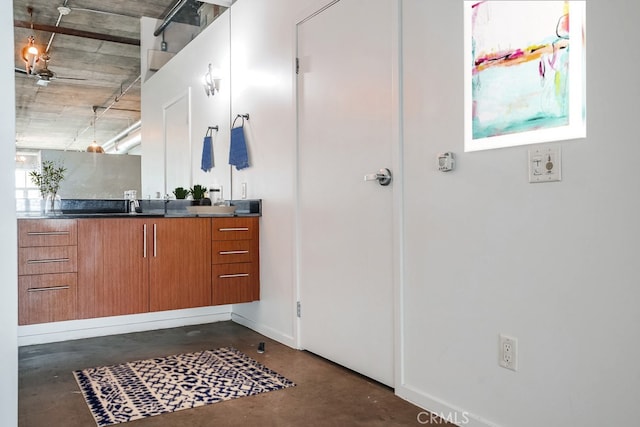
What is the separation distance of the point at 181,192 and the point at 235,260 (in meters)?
0.75

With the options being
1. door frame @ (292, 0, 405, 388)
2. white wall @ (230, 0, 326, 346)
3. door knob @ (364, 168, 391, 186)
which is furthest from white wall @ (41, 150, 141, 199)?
door frame @ (292, 0, 405, 388)

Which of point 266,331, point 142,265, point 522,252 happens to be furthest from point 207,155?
point 522,252

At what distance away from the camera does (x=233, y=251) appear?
362 cm

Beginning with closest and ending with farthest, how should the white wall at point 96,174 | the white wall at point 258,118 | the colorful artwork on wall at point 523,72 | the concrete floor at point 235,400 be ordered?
the colorful artwork on wall at point 523,72 < the concrete floor at point 235,400 < the white wall at point 258,118 < the white wall at point 96,174

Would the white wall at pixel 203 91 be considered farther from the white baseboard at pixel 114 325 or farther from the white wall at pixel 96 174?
the white baseboard at pixel 114 325

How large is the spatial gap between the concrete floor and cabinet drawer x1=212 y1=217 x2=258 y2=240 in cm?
71

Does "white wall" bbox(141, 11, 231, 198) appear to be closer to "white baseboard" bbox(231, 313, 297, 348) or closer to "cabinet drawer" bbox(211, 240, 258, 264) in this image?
"cabinet drawer" bbox(211, 240, 258, 264)

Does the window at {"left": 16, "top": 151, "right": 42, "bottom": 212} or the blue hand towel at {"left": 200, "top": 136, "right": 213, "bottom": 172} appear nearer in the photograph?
the window at {"left": 16, "top": 151, "right": 42, "bottom": 212}

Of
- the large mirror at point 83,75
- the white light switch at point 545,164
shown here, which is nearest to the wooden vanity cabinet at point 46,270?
the large mirror at point 83,75

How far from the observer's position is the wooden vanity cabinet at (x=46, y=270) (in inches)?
113

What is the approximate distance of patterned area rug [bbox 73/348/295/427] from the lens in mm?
2234

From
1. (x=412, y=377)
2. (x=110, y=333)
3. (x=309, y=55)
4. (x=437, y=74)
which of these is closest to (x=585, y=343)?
(x=412, y=377)

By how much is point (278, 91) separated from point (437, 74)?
1478mm

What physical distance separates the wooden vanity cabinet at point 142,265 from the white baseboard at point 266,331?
0.43m
